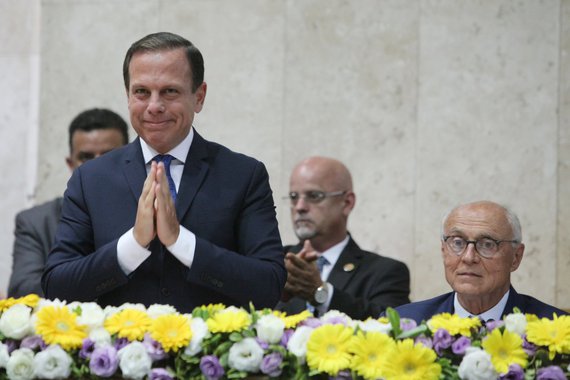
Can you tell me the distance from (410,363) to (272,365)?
37cm

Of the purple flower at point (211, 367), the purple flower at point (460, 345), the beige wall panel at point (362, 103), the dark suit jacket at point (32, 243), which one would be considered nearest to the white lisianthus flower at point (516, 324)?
the purple flower at point (460, 345)

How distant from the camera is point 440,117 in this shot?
679 centimetres

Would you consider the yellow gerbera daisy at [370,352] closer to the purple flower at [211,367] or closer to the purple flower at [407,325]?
the purple flower at [407,325]

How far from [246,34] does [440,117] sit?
1.28m

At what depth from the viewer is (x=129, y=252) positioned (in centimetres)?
353

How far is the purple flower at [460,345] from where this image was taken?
3.24 m

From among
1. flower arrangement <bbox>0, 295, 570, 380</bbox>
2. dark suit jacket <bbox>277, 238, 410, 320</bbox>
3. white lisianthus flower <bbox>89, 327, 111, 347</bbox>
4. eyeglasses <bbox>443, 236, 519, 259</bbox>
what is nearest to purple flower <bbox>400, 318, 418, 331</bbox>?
flower arrangement <bbox>0, 295, 570, 380</bbox>

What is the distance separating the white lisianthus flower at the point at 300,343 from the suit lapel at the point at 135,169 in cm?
79

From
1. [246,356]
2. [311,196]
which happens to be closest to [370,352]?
[246,356]

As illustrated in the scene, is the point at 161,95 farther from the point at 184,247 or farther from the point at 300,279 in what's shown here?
the point at 300,279

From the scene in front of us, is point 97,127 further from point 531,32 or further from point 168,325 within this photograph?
point 168,325

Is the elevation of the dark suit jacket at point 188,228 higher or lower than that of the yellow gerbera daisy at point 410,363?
higher

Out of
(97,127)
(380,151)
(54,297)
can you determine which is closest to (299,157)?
(380,151)

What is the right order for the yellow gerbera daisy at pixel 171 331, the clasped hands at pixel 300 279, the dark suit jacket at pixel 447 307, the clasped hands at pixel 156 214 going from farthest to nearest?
the clasped hands at pixel 300 279 → the dark suit jacket at pixel 447 307 → the clasped hands at pixel 156 214 → the yellow gerbera daisy at pixel 171 331
